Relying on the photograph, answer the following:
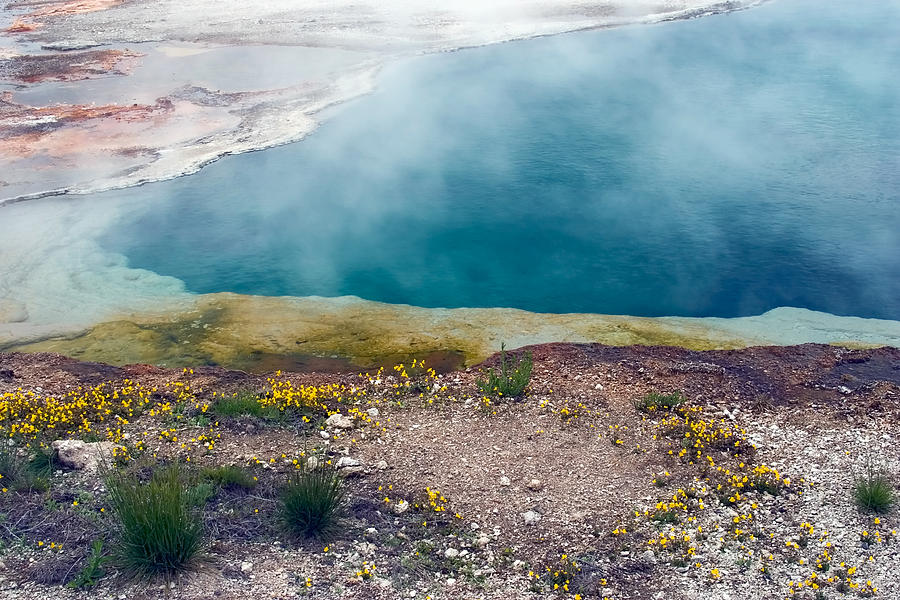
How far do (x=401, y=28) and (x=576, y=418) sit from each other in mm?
23461

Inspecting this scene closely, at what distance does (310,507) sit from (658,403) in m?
4.34

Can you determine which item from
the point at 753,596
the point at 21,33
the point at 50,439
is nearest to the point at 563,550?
the point at 753,596

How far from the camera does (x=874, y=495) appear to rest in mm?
7527

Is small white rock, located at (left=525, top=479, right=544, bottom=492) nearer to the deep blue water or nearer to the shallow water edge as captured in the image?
the shallow water edge

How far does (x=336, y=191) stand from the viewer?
18.0 m

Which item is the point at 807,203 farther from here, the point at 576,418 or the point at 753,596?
the point at 753,596

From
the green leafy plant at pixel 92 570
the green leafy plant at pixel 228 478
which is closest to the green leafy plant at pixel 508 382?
the green leafy plant at pixel 228 478

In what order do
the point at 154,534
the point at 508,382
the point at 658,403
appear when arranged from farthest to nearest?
the point at 508,382
the point at 658,403
the point at 154,534

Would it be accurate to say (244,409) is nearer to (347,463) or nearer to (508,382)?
(347,463)

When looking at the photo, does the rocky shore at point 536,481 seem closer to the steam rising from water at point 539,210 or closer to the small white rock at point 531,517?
the small white rock at point 531,517

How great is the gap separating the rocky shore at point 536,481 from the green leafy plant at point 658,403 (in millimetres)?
73

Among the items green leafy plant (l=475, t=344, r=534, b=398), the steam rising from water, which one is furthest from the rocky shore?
the steam rising from water

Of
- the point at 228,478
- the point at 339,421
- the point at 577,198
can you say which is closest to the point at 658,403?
the point at 339,421

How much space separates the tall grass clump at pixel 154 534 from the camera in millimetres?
6445
